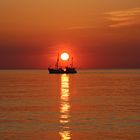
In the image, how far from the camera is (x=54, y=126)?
36.7 metres

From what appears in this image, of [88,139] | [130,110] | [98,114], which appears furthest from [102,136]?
[130,110]

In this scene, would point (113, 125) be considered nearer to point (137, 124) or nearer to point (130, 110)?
point (137, 124)

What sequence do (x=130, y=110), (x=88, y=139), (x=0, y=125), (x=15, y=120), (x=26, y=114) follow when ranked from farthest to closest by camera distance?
(x=130, y=110), (x=26, y=114), (x=15, y=120), (x=0, y=125), (x=88, y=139)

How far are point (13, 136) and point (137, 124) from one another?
11.6 m

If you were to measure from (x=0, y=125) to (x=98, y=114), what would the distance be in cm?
1279

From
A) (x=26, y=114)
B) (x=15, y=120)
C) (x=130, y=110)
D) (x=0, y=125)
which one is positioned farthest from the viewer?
(x=130, y=110)

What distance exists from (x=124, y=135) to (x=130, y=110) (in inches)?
675

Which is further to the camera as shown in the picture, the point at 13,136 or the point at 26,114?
the point at 26,114

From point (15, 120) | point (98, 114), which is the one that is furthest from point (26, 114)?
point (98, 114)

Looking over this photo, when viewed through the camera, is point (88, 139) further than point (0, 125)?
No

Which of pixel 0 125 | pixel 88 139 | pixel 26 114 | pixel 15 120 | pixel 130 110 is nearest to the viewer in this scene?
pixel 88 139

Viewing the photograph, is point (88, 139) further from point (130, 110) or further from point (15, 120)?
point (130, 110)

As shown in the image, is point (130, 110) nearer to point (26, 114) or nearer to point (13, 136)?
point (26, 114)

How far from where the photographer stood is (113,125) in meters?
36.9
